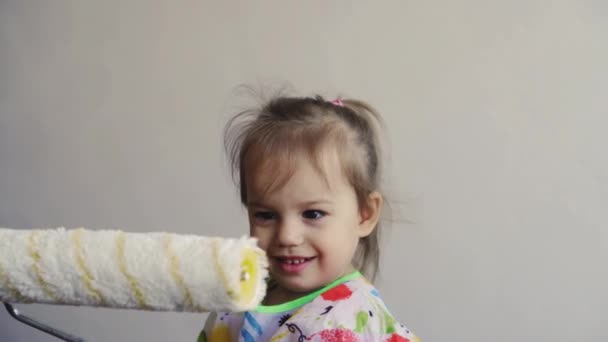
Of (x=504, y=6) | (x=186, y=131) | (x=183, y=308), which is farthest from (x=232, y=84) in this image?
(x=183, y=308)

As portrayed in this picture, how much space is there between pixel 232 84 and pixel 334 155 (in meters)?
0.63

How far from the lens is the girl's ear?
0.76 m

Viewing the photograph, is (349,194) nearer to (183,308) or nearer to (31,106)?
(183,308)

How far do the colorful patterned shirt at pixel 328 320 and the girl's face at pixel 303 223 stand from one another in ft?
0.09

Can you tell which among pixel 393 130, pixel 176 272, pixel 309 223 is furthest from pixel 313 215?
pixel 393 130

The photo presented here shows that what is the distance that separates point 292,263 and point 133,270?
303 mm

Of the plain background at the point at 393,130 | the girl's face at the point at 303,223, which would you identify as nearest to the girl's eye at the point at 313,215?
the girl's face at the point at 303,223

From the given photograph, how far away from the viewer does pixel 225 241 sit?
0.40 metres

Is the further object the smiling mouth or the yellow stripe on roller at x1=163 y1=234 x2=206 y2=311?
the smiling mouth

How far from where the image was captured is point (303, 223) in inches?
26.7

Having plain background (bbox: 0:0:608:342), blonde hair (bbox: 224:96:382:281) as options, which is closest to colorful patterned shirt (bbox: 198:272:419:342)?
blonde hair (bbox: 224:96:382:281)

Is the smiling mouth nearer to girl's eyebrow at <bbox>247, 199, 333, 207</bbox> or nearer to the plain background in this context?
girl's eyebrow at <bbox>247, 199, 333, 207</bbox>

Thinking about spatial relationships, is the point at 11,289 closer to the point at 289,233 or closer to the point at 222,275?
the point at 222,275

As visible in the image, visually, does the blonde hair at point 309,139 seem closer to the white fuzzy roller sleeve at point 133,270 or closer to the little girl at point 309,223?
the little girl at point 309,223
